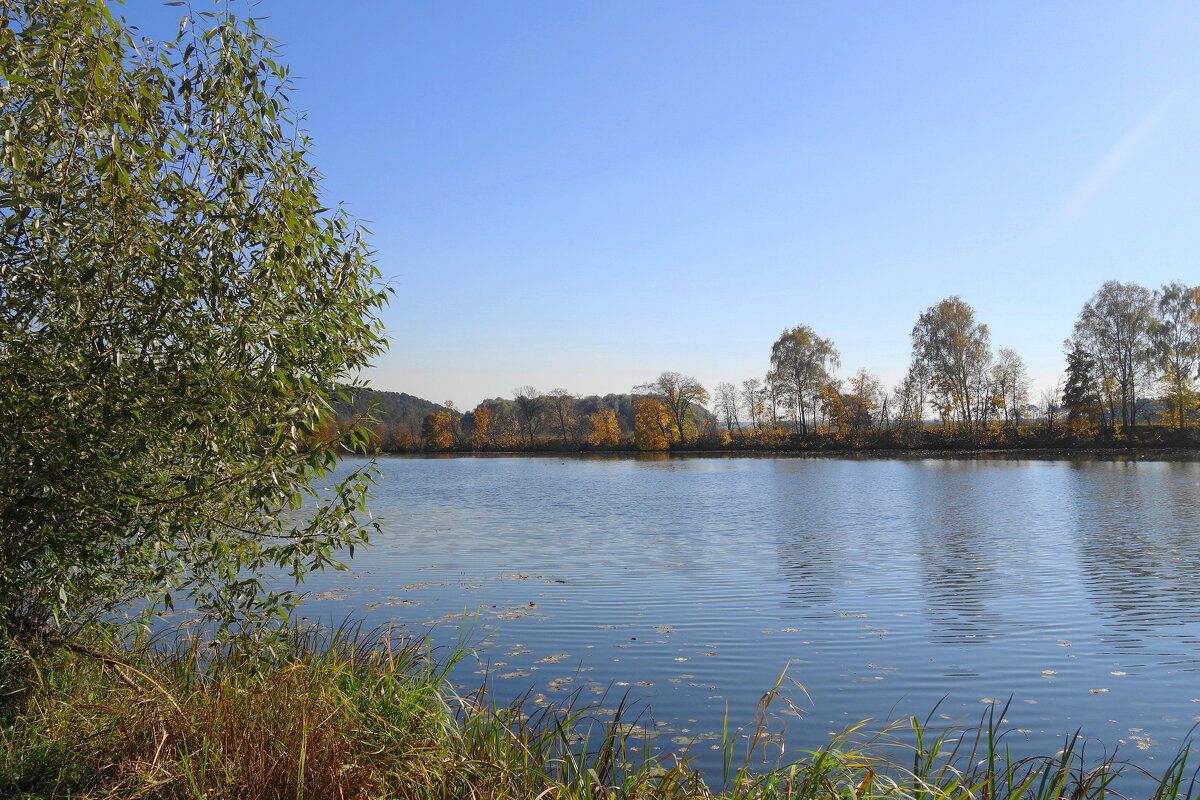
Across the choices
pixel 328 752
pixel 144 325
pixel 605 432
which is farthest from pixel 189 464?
pixel 605 432

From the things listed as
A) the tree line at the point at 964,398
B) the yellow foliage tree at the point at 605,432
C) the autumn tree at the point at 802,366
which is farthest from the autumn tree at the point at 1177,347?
the yellow foliage tree at the point at 605,432

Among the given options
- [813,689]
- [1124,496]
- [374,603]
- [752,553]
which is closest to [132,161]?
[813,689]

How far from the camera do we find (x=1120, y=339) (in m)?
58.8

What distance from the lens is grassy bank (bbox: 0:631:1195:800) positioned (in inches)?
163

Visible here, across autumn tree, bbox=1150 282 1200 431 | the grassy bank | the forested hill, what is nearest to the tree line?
autumn tree, bbox=1150 282 1200 431

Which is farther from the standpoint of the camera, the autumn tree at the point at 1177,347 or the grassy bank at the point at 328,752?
the autumn tree at the point at 1177,347

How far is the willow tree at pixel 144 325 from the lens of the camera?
456 centimetres

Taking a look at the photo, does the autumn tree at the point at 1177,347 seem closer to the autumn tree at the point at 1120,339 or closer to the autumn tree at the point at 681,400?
the autumn tree at the point at 1120,339

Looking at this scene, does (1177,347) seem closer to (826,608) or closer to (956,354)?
(956,354)

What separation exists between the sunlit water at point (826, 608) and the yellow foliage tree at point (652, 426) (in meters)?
59.7

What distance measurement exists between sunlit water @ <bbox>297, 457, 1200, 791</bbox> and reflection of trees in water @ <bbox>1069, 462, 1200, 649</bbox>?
0.07 metres

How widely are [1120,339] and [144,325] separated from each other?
6932cm

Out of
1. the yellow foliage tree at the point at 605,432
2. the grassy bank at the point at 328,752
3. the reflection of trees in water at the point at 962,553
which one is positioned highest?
the yellow foliage tree at the point at 605,432

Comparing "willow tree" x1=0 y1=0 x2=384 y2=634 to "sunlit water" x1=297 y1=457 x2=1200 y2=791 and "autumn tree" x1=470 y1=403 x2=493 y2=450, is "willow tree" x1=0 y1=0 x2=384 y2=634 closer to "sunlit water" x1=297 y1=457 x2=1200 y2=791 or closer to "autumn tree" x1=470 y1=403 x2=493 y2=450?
"sunlit water" x1=297 y1=457 x2=1200 y2=791
